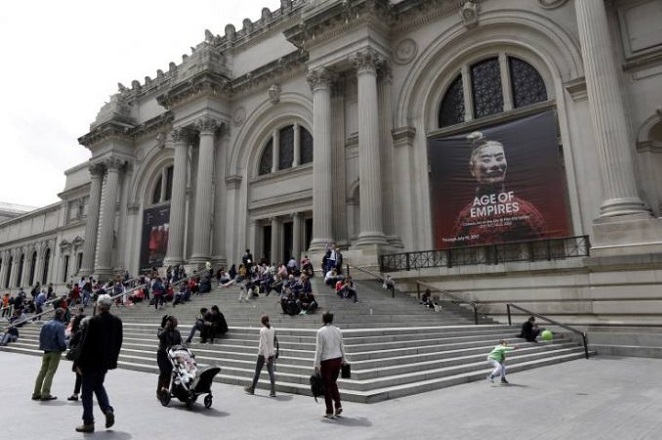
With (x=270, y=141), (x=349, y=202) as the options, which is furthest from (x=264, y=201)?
(x=349, y=202)

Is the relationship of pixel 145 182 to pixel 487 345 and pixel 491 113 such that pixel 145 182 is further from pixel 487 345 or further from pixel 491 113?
pixel 487 345

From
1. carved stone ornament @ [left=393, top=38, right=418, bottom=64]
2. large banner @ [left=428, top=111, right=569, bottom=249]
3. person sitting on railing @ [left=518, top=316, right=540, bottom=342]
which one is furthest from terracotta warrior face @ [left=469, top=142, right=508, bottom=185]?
person sitting on railing @ [left=518, top=316, right=540, bottom=342]

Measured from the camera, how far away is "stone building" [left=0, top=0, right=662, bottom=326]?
1569 cm

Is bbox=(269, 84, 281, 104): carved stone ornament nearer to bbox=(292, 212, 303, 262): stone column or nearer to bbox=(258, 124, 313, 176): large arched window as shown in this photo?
bbox=(258, 124, 313, 176): large arched window

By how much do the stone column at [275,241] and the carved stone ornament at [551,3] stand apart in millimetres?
16371

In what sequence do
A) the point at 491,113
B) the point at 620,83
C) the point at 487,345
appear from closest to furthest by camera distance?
1. the point at 487,345
2. the point at 620,83
3. the point at 491,113

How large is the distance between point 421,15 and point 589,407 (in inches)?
765

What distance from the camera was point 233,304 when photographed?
17.0 m

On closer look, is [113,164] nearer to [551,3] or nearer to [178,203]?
[178,203]

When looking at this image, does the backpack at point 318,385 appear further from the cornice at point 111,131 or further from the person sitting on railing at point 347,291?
the cornice at point 111,131

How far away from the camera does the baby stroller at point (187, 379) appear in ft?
24.1

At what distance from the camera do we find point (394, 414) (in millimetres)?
6871

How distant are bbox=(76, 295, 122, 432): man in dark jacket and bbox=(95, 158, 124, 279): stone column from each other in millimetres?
30393

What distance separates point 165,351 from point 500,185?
576 inches
